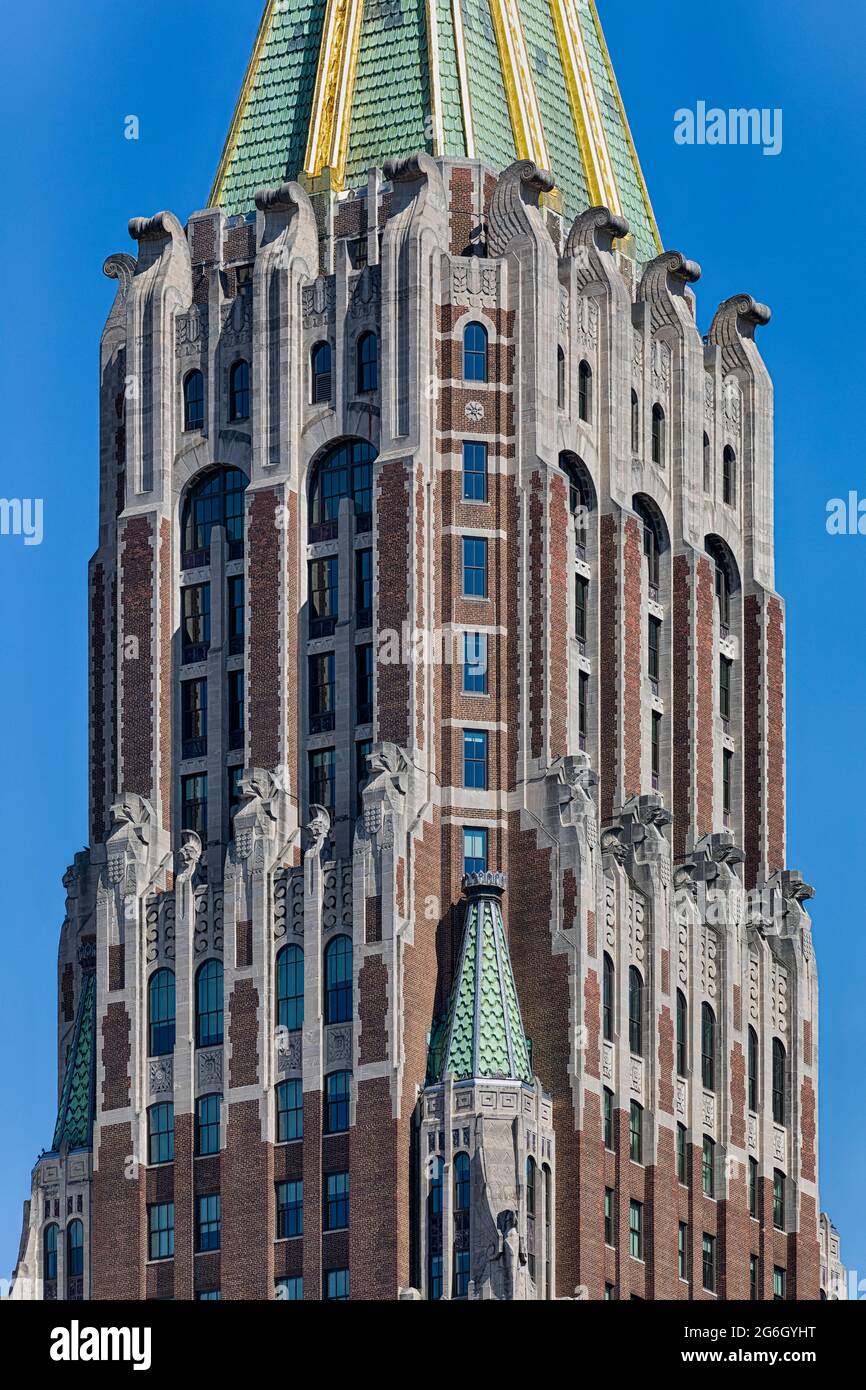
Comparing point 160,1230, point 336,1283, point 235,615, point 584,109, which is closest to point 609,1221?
point 336,1283

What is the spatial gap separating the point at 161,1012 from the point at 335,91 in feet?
108

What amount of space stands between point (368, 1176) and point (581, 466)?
86.6ft

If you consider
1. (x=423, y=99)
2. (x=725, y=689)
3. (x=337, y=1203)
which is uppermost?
(x=423, y=99)

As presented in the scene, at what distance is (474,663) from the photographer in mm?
158625

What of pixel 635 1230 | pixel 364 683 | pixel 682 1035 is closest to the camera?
pixel 635 1230

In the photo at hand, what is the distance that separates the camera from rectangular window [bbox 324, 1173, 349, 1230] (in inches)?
5989

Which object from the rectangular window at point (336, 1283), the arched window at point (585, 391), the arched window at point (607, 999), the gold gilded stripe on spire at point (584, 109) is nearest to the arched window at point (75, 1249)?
the rectangular window at point (336, 1283)

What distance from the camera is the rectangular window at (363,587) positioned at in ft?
522

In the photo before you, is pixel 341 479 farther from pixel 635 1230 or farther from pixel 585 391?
pixel 635 1230

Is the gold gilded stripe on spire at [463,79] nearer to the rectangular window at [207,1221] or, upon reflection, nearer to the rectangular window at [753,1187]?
the rectangular window at [753,1187]

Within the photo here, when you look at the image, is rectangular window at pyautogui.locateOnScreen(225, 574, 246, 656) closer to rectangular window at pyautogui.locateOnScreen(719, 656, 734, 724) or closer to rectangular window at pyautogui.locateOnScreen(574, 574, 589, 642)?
rectangular window at pyautogui.locateOnScreen(574, 574, 589, 642)

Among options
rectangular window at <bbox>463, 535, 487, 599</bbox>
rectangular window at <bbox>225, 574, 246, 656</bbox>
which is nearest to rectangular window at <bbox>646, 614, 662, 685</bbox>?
rectangular window at <bbox>463, 535, 487, 599</bbox>
